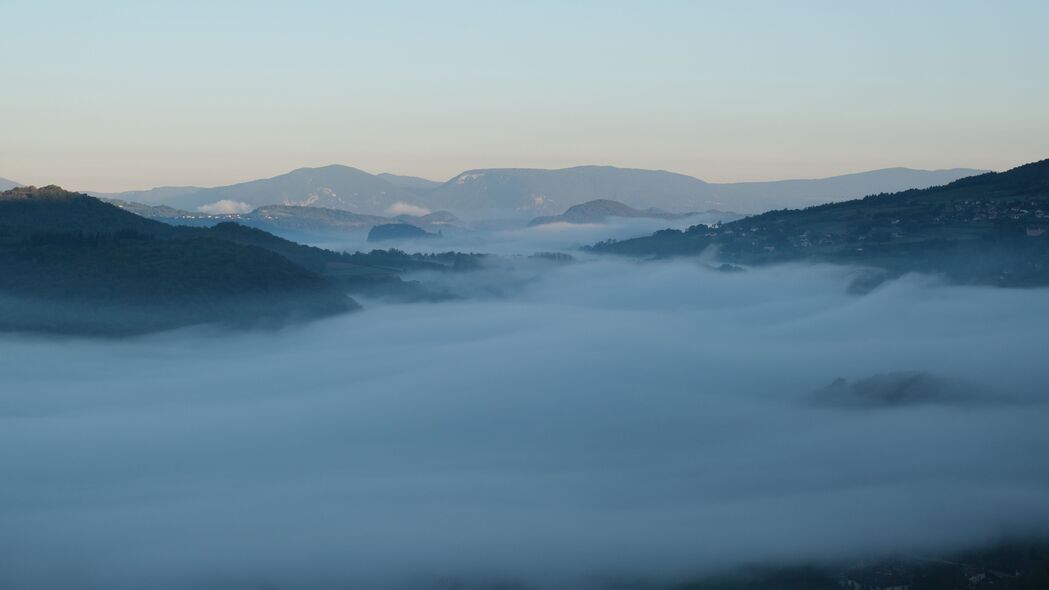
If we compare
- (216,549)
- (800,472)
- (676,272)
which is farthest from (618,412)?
(676,272)

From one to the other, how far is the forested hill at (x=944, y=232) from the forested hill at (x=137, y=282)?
52474 mm

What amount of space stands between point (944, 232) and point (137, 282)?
247 feet

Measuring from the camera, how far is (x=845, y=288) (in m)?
128

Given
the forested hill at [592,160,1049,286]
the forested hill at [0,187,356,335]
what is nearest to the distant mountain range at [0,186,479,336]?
the forested hill at [0,187,356,335]

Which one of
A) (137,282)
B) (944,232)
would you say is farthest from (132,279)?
(944,232)

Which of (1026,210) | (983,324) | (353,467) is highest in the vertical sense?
(1026,210)

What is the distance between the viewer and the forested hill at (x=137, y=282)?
110875mm

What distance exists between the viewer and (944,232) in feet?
397

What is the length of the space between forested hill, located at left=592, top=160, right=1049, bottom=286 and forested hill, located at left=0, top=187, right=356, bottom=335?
52.5 m

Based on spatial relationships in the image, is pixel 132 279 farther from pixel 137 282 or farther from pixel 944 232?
pixel 944 232

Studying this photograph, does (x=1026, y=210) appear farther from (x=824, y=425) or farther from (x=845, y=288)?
(x=824, y=425)

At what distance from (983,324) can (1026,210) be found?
16479 millimetres

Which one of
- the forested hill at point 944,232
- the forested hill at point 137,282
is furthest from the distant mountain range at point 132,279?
the forested hill at point 944,232

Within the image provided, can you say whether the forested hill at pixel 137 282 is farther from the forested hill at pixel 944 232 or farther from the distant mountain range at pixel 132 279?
the forested hill at pixel 944 232
